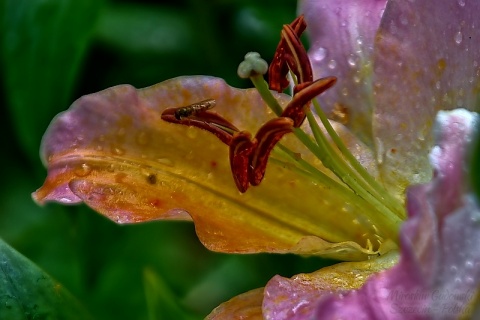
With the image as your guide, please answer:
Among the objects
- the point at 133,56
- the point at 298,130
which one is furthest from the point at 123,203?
the point at 133,56

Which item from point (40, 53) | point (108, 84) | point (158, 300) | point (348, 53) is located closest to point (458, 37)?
point (348, 53)

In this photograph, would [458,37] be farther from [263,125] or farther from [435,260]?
[435,260]

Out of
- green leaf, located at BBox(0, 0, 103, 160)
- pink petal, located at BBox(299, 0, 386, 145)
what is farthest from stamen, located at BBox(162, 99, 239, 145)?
green leaf, located at BBox(0, 0, 103, 160)

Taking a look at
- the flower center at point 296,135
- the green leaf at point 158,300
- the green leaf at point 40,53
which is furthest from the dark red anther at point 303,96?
the green leaf at point 40,53

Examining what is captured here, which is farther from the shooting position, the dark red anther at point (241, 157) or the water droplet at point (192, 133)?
the water droplet at point (192, 133)

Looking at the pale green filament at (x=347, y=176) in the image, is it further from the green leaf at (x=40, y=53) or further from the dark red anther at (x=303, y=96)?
the green leaf at (x=40, y=53)

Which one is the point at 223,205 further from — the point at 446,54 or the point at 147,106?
the point at 446,54
